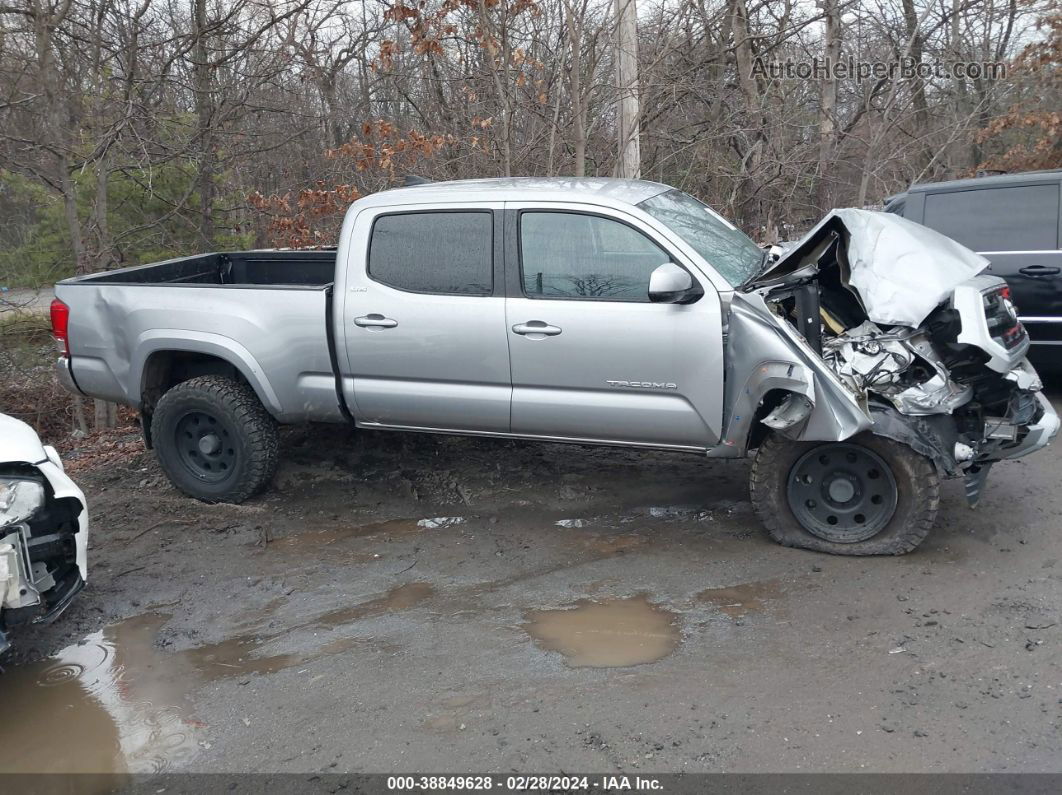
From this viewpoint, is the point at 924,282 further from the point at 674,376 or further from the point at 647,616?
the point at 647,616

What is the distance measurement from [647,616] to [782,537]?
3.51 feet

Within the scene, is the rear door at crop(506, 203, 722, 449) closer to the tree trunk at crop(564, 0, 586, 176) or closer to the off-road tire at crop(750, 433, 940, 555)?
the off-road tire at crop(750, 433, 940, 555)

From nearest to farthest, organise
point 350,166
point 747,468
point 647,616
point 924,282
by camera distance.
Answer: point 647,616
point 924,282
point 747,468
point 350,166

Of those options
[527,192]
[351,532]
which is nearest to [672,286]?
[527,192]

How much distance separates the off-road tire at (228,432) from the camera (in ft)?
19.7

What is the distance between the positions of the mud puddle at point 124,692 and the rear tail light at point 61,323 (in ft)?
8.20

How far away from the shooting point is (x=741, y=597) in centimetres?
457

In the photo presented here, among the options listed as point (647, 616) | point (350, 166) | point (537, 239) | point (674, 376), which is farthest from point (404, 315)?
point (350, 166)

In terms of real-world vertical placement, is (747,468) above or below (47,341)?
below

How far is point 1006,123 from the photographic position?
14.1 meters

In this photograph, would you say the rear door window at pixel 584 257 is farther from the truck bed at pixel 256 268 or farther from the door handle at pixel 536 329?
the truck bed at pixel 256 268

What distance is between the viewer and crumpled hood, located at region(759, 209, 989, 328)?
4832mm

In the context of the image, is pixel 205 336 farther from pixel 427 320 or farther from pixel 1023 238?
pixel 1023 238

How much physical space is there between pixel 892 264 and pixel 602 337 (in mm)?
1589
